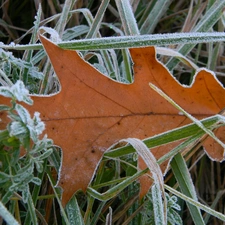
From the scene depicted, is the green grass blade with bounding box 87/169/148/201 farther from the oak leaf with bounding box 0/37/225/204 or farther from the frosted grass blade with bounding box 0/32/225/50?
the frosted grass blade with bounding box 0/32/225/50

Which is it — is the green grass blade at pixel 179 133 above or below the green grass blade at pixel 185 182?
above

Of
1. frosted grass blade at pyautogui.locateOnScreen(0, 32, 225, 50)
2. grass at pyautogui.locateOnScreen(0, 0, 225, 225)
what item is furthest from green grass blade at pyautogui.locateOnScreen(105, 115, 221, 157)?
frosted grass blade at pyautogui.locateOnScreen(0, 32, 225, 50)

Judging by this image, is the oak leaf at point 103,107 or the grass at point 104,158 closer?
the grass at point 104,158

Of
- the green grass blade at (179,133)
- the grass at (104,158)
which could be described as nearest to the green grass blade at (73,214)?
the grass at (104,158)

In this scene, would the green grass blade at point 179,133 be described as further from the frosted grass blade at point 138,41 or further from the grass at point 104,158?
the frosted grass blade at point 138,41

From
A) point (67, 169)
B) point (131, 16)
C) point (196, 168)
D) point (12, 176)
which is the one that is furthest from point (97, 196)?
point (196, 168)

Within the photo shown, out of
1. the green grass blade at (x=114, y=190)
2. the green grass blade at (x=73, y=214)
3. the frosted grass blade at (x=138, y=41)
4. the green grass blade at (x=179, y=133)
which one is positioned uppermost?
the frosted grass blade at (x=138, y=41)
